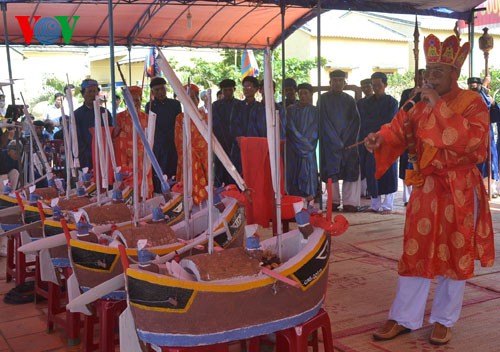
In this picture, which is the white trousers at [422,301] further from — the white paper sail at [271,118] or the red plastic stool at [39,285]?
the red plastic stool at [39,285]

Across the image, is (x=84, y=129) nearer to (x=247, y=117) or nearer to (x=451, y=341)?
(x=247, y=117)

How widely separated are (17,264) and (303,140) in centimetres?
381

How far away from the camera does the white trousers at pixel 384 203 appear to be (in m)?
A: 6.96

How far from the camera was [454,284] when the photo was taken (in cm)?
289

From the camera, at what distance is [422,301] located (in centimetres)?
298

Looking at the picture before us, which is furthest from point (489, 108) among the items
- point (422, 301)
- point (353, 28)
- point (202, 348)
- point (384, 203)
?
point (353, 28)

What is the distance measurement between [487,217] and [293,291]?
1232 mm

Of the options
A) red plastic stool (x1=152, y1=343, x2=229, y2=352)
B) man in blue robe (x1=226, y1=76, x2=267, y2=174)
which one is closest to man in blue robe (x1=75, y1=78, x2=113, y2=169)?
man in blue robe (x1=226, y1=76, x2=267, y2=174)

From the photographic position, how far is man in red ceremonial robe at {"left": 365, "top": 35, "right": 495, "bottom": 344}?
278 cm

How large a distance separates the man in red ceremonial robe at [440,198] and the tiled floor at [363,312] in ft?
0.41

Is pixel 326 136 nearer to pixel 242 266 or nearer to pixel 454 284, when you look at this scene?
pixel 454 284

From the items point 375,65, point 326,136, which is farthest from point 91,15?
point 375,65

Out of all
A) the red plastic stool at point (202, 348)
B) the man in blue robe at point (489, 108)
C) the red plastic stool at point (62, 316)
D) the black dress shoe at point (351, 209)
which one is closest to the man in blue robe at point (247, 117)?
the black dress shoe at point (351, 209)

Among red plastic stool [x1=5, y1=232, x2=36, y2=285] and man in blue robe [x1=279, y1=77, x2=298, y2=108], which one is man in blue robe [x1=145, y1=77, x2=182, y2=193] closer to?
man in blue robe [x1=279, y1=77, x2=298, y2=108]
